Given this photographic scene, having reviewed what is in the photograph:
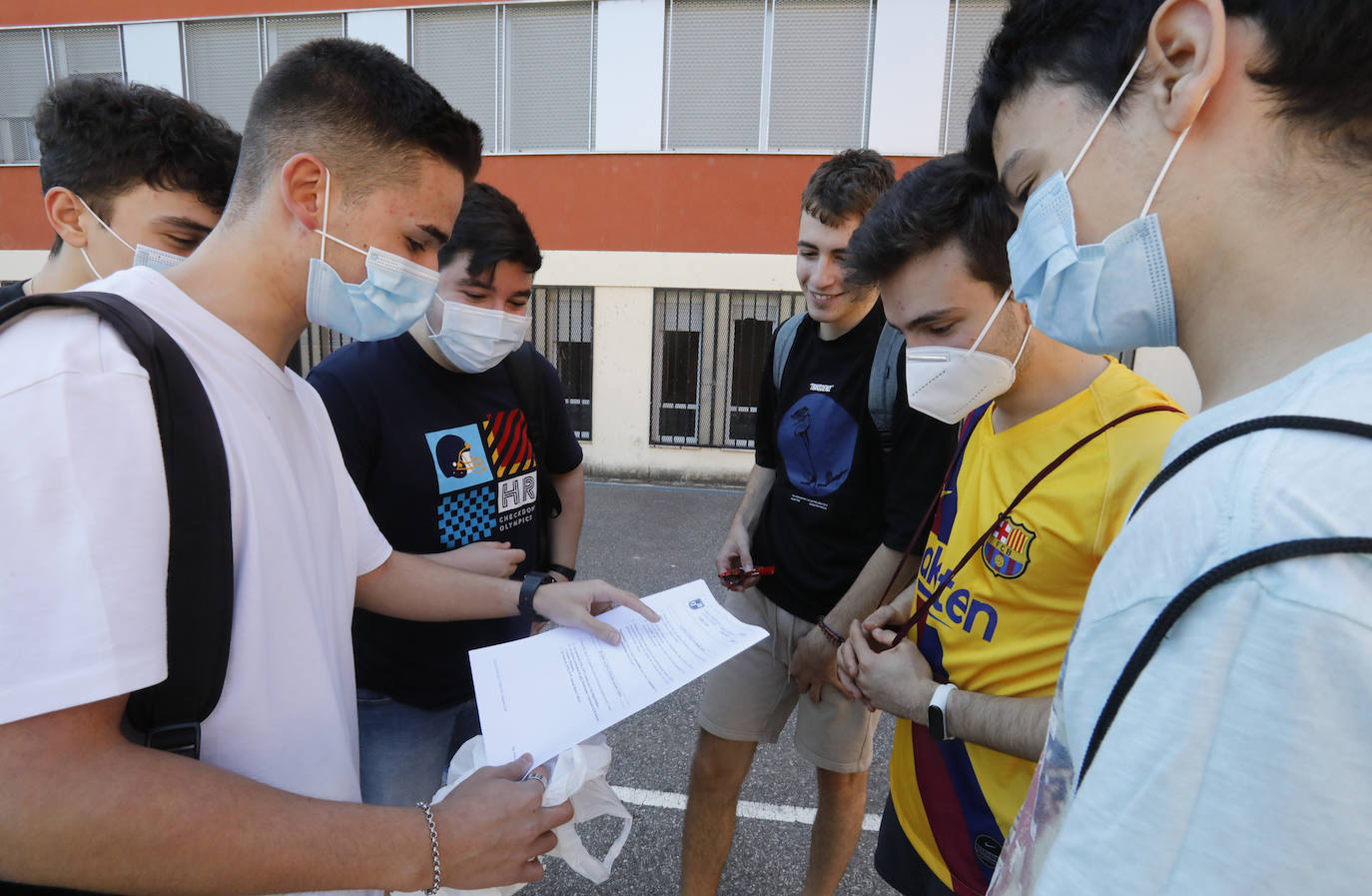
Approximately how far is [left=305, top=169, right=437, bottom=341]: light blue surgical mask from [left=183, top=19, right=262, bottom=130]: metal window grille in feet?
31.5

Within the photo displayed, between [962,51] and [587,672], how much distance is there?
816 cm

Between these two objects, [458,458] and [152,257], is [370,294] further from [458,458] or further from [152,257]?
[152,257]

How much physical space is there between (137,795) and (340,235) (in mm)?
947

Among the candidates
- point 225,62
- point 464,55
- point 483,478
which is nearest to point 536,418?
point 483,478

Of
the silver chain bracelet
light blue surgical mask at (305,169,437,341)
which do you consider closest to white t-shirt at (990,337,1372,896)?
the silver chain bracelet

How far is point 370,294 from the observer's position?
1358 mm

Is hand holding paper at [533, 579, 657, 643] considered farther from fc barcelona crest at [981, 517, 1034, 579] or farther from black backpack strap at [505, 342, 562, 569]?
fc barcelona crest at [981, 517, 1034, 579]

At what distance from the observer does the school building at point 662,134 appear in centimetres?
749

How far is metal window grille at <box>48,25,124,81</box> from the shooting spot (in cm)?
888

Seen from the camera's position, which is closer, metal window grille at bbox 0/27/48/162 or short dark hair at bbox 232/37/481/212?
short dark hair at bbox 232/37/481/212

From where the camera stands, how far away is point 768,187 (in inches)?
306

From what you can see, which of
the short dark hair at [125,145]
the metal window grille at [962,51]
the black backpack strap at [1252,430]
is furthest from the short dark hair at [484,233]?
the metal window grille at [962,51]

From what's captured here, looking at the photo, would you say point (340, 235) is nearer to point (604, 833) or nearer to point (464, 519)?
point (464, 519)

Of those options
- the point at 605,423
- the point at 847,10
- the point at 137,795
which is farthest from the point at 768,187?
the point at 137,795
